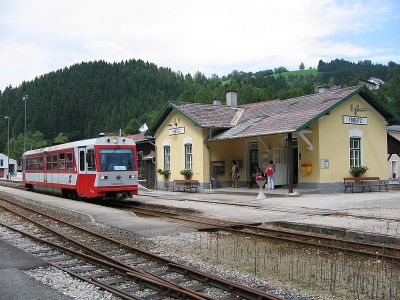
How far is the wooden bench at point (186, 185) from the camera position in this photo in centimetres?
2616

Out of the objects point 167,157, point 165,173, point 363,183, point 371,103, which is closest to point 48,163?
point 165,173

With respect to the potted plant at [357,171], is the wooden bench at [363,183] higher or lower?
lower

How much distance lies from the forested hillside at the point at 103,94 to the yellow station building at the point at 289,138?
2893 inches

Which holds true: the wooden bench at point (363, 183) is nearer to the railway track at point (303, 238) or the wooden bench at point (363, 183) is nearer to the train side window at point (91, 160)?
the railway track at point (303, 238)

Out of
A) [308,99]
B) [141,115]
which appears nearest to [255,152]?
[308,99]

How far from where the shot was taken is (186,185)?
26781 millimetres

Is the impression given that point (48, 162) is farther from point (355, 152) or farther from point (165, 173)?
point (355, 152)

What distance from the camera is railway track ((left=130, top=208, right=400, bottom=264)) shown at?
888cm

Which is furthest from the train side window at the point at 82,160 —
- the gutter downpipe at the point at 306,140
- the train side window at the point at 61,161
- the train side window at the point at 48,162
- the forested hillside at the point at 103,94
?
the forested hillside at the point at 103,94

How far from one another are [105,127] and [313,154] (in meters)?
100

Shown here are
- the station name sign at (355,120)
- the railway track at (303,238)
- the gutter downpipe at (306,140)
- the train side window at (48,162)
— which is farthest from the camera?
the train side window at (48,162)

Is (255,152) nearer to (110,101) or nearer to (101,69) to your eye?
(110,101)

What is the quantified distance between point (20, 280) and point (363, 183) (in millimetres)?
18819

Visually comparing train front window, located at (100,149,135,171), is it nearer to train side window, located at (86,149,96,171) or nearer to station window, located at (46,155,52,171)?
train side window, located at (86,149,96,171)
